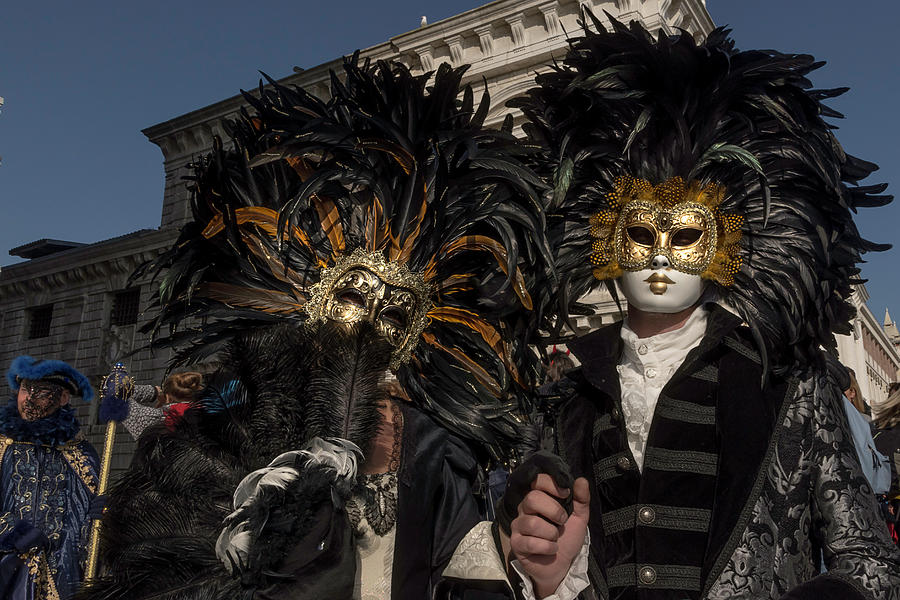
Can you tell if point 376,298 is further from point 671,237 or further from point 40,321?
point 40,321

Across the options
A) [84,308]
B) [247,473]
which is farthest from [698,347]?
[84,308]

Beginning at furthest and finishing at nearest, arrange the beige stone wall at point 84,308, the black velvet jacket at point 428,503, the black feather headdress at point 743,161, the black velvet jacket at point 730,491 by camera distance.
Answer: the beige stone wall at point 84,308 → the black velvet jacket at point 428,503 → the black feather headdress at point 743,161 → the black velvet jacket at point 730,491

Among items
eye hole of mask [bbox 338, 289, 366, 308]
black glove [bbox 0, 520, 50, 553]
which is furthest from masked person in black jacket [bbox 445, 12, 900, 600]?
black glove [bbox 0, 520, 50, 553]

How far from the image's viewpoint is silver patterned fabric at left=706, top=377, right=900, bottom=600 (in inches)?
84.4

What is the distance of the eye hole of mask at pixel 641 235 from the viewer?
2.67 m

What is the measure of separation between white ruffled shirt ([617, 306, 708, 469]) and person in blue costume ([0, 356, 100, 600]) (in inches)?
200

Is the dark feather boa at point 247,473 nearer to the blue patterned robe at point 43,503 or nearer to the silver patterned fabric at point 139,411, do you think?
the blue patterned robe at point 43,503

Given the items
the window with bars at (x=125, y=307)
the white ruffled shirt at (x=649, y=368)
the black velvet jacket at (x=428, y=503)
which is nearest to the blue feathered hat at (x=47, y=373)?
the black velvet jacket at (x=428, y=503)

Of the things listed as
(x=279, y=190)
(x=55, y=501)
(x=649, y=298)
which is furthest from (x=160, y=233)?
(x=649, y=298)

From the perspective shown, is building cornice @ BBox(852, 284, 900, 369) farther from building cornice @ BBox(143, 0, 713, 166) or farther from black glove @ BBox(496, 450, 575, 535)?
black glove @ BBox(496, 450, 575, 535)

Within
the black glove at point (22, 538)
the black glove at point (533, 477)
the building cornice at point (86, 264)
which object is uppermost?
the building cornice at point (86, 264)

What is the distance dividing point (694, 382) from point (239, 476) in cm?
150

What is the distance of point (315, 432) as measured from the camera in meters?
2.44

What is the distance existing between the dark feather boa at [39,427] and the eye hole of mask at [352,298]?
448 centimetres
